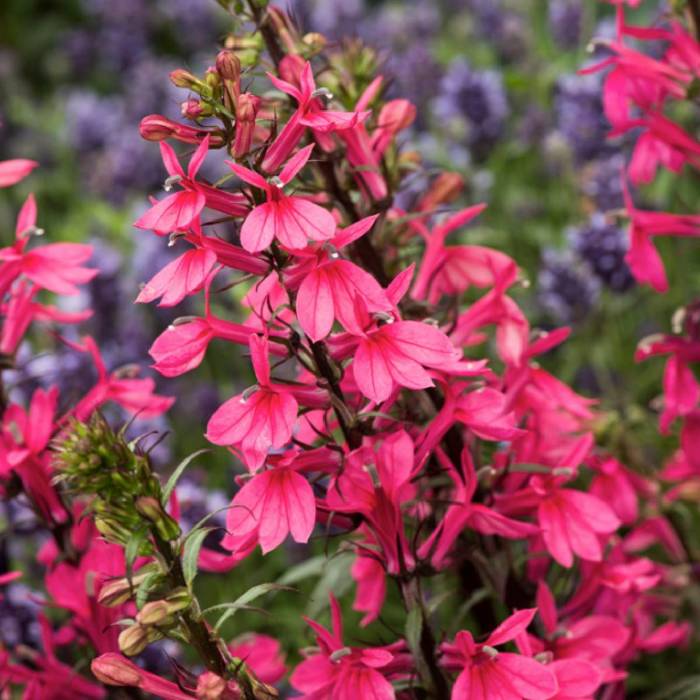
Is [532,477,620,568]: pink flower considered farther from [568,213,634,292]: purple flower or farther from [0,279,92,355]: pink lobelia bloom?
[568,213,634,292]: purple flower

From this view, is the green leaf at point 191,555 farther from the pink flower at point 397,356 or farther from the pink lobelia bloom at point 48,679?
the pink lobelia bloom at point 48,679

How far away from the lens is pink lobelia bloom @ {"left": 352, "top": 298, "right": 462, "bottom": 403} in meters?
0.82

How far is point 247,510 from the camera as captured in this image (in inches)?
34.1

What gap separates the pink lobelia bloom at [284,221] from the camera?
0.79m

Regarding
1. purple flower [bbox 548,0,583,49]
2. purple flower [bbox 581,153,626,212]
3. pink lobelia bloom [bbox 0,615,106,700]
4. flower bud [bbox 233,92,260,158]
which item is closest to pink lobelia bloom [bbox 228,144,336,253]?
flower bud [bbox 233,92,260,158]

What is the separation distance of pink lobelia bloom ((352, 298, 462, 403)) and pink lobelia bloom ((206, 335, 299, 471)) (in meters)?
0.06

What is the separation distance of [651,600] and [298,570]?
424mm

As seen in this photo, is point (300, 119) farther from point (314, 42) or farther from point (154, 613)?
point (154, 613)

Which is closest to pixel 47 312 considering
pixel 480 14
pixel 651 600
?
pixel 651 600

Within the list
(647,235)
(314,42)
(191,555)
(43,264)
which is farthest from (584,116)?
(191,555)

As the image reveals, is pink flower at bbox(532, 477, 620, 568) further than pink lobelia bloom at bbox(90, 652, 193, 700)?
Yes

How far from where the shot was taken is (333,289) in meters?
0.84

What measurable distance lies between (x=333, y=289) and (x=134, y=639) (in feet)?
0.93

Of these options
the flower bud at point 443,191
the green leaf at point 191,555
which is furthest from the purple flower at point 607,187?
the green leaf at point 191,555
